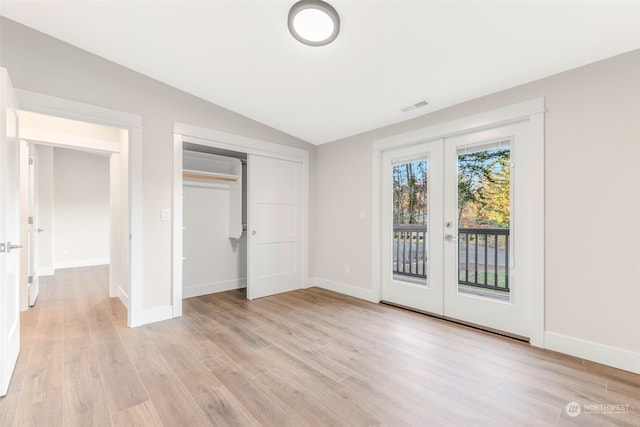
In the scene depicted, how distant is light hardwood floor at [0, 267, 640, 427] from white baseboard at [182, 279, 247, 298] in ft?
2.89

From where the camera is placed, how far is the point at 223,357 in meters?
2.26

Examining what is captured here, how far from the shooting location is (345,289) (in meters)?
4.12

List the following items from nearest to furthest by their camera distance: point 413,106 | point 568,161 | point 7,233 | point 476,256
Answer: point 7,233
point 568,161
point 476,256
point 413,106

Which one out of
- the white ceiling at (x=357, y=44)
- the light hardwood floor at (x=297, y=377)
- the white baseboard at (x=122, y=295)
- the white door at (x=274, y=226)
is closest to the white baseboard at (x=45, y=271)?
the white baseboard at (x=122, y=295)

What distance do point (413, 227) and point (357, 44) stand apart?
2138 mm

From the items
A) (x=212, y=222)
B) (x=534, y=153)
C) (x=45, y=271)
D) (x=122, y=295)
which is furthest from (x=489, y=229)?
(x=45, y=271)

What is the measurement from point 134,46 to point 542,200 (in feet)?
12.6

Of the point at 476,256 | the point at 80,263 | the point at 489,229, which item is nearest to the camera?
the point at 489,229

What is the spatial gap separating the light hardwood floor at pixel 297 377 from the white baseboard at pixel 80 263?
13.4 feet

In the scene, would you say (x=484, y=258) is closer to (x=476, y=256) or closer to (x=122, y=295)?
(x=476, y=256)

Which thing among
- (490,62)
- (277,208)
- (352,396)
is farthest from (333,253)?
(490,62)

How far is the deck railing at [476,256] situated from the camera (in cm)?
277

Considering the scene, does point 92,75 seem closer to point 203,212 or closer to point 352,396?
point 203,212

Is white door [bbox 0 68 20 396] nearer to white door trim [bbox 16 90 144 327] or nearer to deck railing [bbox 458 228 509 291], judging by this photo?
white door trim [bbox 16 90 144 327]
